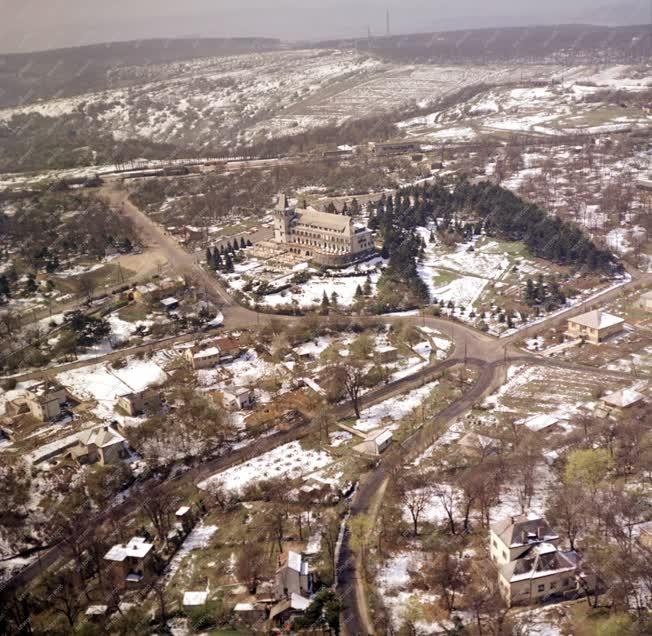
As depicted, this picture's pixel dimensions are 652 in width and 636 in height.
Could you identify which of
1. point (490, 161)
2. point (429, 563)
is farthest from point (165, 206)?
point (429, 563)

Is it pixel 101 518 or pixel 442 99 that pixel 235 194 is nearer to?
pixel 101 518

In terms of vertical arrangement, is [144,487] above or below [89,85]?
below

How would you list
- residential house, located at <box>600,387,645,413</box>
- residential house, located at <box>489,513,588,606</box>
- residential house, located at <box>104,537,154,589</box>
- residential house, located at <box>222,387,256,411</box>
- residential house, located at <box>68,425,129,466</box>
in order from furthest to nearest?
residential house, located at <box>222,387,256,411</box> < residential house, located at <box>600,387,645,413</box> < residential house, located at <box>68,425,129,466</box> < residential house, located at <box>104,537,154,589</box> < residential house, located at <box>489,513,588,606</box>

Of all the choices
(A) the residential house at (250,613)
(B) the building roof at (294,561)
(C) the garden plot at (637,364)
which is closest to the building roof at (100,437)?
(B) the building roof at (294,561)

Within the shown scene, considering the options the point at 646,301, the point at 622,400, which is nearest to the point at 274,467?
the point at 622,400

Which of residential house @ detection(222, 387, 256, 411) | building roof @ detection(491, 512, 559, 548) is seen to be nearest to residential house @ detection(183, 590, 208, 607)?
building roof @ detection(491, 512, 559, 548)

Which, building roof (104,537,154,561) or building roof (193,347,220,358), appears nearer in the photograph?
building roof (104,537,154,561)

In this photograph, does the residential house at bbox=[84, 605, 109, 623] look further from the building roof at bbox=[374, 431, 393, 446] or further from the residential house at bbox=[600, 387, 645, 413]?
the residential house at bbox=[600, 387, 645, 413]
